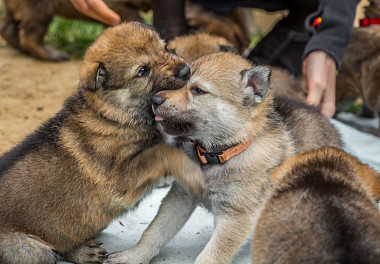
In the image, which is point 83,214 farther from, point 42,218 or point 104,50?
point 104,50

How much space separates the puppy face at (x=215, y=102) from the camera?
2.82m

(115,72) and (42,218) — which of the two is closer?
(42,218)

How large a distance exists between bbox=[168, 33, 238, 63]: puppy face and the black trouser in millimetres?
730

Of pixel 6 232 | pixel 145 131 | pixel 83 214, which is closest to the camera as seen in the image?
pixel 6 232

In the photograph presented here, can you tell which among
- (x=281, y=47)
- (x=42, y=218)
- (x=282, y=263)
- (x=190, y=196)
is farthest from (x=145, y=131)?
(x=281, y=47)

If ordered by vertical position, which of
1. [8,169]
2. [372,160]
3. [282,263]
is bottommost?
[372,160]

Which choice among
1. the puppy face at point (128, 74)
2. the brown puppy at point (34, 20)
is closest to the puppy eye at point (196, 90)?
the puppy face at point (128, 74)

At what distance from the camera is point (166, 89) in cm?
299

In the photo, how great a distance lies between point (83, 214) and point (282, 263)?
121cm

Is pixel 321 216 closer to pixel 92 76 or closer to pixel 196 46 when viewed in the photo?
pixel 92 76

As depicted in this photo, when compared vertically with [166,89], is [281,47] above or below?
below

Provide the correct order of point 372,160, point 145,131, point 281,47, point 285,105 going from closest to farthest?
point 145,131, point 285,105, point 372,160, point 281,47

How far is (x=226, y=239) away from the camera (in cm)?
271

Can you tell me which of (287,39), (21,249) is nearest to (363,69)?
(287,39)
